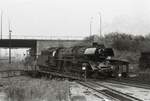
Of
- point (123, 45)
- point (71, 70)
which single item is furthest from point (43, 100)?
point (123, 45)

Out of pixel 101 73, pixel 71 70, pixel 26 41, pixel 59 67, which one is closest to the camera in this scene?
pixel 101 73

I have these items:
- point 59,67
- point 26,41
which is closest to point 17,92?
point 59,67

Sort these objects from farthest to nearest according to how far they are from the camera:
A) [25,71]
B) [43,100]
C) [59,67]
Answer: [25,71] → [59,67] → [43,100]

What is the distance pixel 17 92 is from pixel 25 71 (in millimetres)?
35442

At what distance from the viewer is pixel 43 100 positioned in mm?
13492

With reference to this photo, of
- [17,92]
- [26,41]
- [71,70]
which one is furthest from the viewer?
[26,41]

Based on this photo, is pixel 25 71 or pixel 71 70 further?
pixel 25 71

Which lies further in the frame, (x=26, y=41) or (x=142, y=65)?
(x=26, y=41)

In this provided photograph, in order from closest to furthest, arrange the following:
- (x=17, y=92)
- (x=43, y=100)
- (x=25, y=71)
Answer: (x=43, y=100) < (x=17, y=92) < (x=25, y=71)

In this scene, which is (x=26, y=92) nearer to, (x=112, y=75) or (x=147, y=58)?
(x=112, y=75)

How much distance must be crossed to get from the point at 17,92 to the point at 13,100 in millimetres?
944

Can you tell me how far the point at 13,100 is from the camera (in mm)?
13539

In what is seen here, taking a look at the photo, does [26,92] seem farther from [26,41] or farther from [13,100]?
[26,41]

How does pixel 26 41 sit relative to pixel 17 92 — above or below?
above
